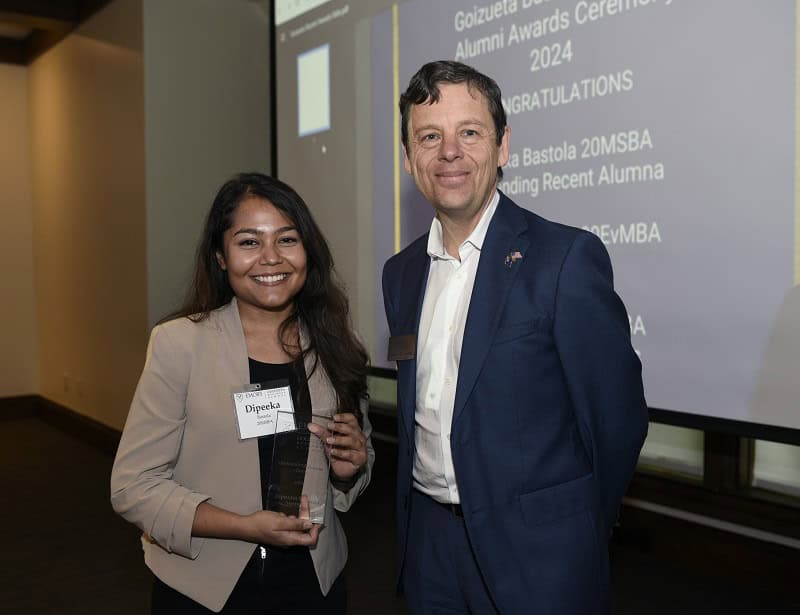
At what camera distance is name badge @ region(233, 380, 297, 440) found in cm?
151

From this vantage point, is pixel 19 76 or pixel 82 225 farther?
pixel 19 76

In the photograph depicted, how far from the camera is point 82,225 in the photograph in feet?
20.0

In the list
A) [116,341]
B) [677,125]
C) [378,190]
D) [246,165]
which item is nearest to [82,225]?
[116,341]

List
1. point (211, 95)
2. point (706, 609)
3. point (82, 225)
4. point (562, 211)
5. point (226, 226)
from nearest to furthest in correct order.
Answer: point (226, 226)
point (562, 211)
point (706, 609)
point (211, 95)
point (82, 225)

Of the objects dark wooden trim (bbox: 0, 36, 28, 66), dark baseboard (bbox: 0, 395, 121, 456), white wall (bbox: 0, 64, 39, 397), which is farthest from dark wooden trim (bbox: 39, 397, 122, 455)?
dark wooden trim (bbox: 0, 36, 28, 66)

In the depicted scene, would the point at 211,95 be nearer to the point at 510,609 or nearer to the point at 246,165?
the point at 246,165

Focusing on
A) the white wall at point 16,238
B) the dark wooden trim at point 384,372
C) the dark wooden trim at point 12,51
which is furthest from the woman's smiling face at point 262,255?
the dark wooden trim at point 12,51

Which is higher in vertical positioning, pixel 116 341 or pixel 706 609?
pixel 116 341

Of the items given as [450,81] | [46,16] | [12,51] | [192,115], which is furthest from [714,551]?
[12,51]

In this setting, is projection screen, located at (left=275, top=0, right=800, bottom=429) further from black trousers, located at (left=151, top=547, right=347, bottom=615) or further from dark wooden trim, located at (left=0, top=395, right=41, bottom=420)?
dark wooden trim, located at (left=0, top=395, right=41, bottom=420)

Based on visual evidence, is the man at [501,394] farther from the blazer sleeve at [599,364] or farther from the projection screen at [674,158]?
the projection screen at [674,158]

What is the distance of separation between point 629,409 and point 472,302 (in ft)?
1.25

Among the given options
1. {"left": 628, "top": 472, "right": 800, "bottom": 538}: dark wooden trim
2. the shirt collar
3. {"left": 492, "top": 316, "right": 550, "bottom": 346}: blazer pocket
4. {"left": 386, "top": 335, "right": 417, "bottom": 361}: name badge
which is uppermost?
the shirt collar

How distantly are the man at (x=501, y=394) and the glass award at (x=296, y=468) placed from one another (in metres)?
0.21
